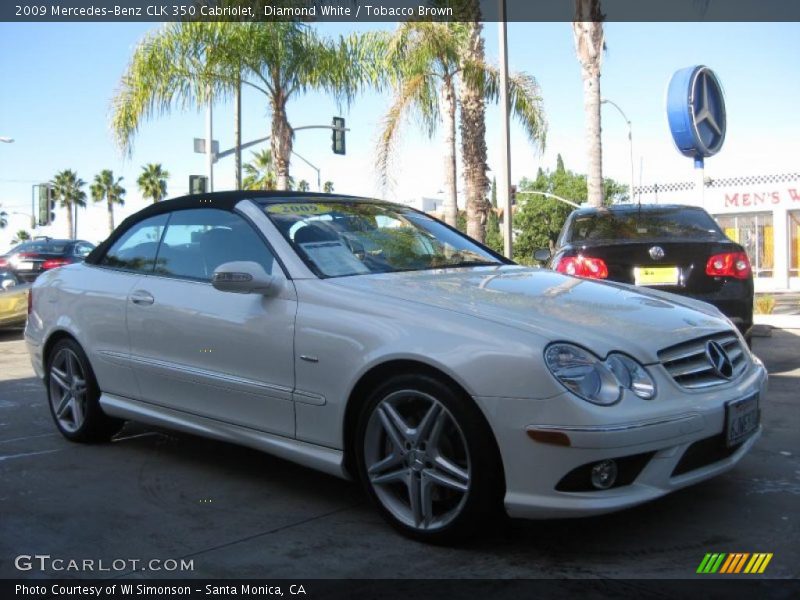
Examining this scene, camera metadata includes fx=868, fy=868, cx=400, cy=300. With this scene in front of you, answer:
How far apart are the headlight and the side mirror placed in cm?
140

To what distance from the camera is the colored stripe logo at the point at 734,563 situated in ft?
10.1

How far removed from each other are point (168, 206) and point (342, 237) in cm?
129

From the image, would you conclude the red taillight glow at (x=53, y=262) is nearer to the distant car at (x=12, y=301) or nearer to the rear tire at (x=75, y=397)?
the distant car at (x=12, y=301)

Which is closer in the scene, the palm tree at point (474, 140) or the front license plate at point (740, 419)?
the front license plate at point (740, 419)

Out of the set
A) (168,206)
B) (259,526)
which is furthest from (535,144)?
(259,526)

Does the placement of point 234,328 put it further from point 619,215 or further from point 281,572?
point 619,215

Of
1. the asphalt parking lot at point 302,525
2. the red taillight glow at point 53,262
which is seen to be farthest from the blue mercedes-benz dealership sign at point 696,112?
the red taillight glow at point 53,262

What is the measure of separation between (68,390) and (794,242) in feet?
93.4

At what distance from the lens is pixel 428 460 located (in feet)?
11.1

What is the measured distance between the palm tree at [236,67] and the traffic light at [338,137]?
2.51m

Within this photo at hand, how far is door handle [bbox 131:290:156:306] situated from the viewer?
461 cm

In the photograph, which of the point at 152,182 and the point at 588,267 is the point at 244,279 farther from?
the point at 152,182

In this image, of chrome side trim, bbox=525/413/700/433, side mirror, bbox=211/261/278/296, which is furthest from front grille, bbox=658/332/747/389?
side mirror, bbox=211/261/278/296
